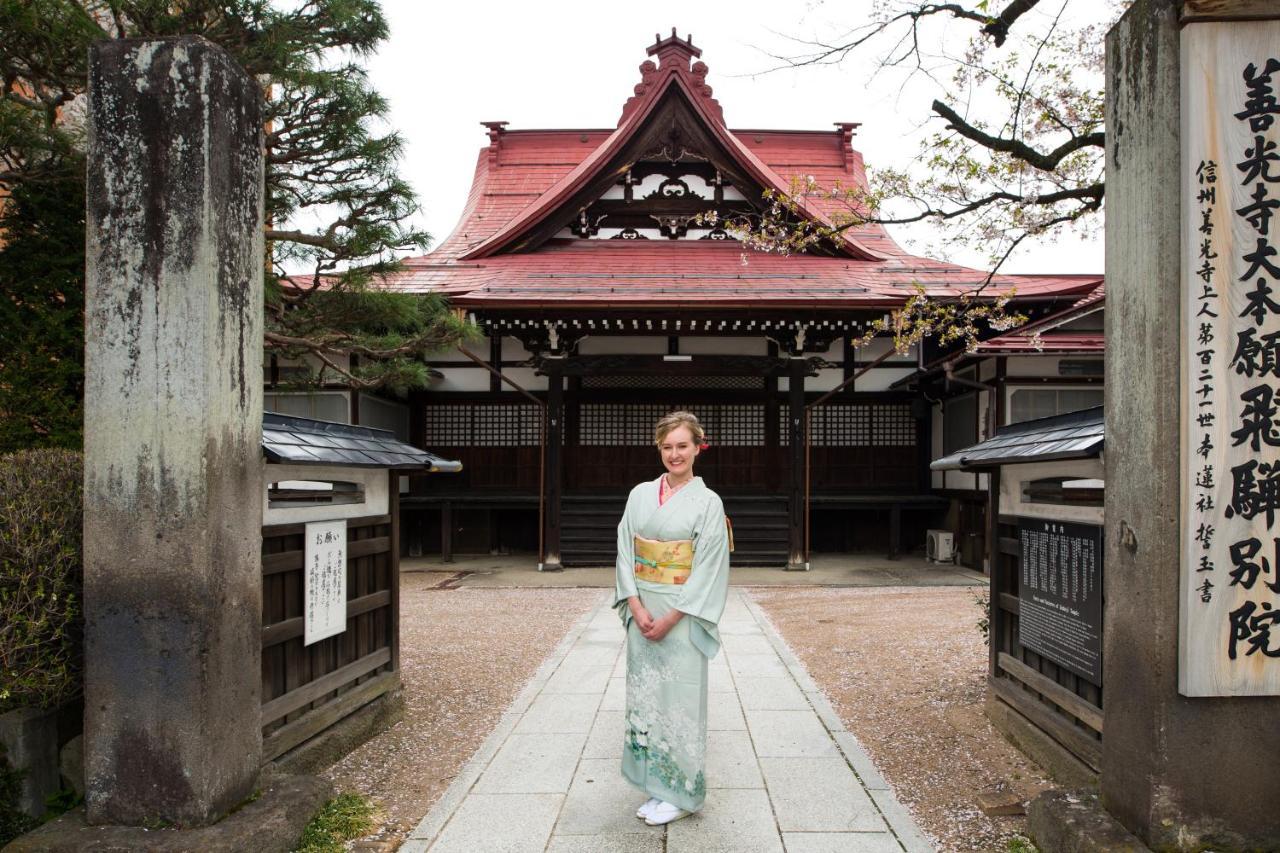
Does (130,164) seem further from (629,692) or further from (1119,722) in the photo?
(1119,722)

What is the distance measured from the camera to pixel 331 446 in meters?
4.22

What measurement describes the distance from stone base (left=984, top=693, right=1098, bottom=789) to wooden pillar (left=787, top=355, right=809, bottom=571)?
7067 mm

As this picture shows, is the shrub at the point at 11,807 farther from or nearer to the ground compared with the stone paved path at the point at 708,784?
farther from the ground

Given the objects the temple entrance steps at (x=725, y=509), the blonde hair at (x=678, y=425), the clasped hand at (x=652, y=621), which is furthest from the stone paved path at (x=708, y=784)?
the temple entrance steps at (x=725, y=509)

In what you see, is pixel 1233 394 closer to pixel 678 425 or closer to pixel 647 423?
pixel 678 425

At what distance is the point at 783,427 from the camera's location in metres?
13.4

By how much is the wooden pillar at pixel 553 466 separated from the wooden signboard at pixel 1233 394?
9.88 m

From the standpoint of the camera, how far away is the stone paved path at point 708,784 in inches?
134

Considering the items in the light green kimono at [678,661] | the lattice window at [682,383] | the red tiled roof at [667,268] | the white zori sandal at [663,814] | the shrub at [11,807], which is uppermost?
the red tiled roof at [667,268]

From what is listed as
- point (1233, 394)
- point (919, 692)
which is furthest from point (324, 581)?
point (919, 692)

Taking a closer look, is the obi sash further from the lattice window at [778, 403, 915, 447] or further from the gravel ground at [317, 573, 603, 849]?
the lattice window at [778, 403, 915, 447]

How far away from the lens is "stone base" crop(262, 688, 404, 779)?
154 inches

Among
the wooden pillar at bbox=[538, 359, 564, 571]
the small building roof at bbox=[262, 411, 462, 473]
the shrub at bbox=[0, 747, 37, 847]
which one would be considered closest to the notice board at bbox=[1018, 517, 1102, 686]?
the small building roof at bbox=[262, 411, 462, 473]

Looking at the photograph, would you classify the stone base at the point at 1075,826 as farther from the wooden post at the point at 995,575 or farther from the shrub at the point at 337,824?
the shrub at the point at 337,824
